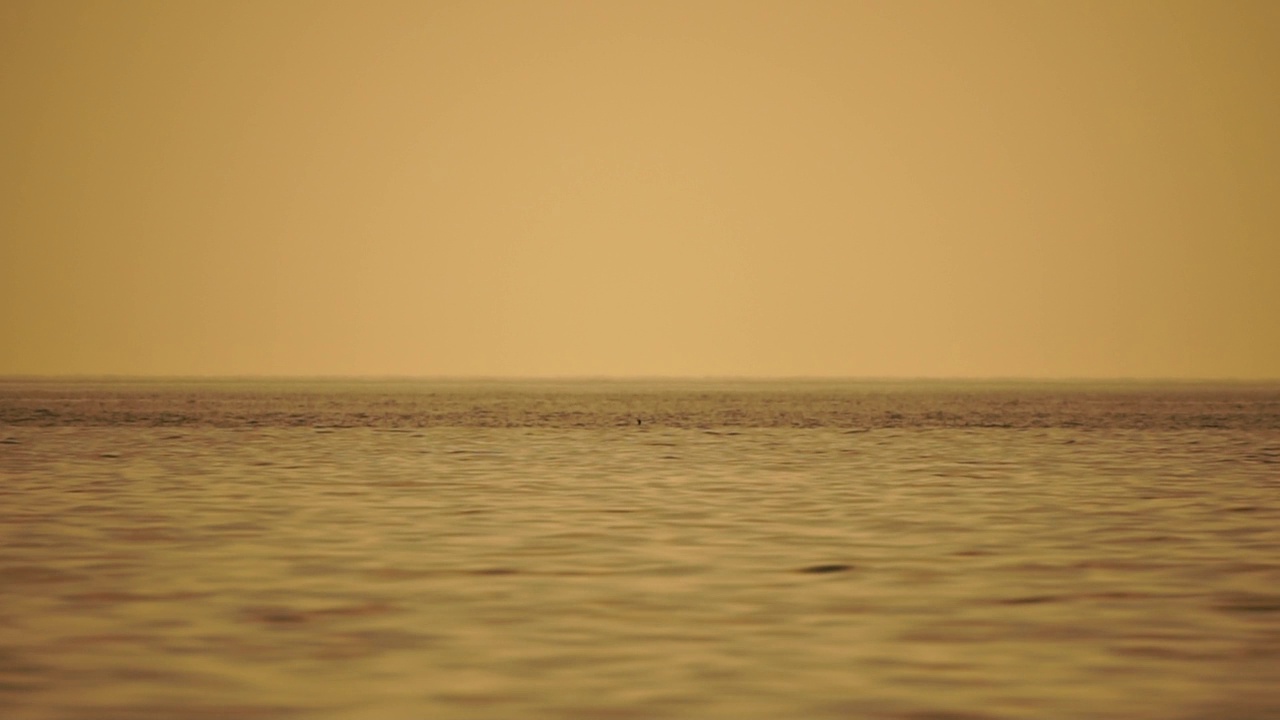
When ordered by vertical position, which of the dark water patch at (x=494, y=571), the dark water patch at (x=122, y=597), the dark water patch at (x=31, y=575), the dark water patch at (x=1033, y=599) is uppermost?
the dark water patch at (x=1033, y=599)

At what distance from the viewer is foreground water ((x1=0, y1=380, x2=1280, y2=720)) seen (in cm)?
907

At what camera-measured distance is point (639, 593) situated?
12992 millimetres

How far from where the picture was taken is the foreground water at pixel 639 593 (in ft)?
29.8

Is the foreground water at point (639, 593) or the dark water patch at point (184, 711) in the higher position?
the foreground water at point (639, 593)

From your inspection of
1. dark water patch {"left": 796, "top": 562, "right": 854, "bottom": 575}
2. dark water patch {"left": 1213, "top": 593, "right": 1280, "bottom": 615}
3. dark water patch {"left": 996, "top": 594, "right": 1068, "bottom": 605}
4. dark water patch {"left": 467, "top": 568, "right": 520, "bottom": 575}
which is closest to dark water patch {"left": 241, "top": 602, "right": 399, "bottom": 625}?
dark water patch {"left": 467, "top": 568, "right": 520, "bottom": 575}

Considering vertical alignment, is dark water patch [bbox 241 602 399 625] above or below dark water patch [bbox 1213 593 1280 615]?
below

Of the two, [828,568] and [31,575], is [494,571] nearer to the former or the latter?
[828,568]

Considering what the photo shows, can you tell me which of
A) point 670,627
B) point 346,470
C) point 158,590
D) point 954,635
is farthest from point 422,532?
point 346,470

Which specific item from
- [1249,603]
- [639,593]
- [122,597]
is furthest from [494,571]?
[1249,603]

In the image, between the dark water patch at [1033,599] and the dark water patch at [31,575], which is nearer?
the dark water patch at [1033,599]

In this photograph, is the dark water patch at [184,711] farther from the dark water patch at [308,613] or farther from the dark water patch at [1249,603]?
the dark water patch at [1249,603]

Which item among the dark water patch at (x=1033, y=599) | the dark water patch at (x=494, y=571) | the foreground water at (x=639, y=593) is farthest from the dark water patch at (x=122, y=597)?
the dark water patch at (x=1033, y=599)

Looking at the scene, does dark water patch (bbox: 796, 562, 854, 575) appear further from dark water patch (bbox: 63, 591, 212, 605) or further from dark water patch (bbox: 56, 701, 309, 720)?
dark water patch (bbox: 56, 701, 309, 720)

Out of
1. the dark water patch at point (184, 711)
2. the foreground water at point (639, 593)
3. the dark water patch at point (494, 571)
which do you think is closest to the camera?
the dark water patch at point (184, 711)
